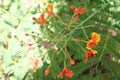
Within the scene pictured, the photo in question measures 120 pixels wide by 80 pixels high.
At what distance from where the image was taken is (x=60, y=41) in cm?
196

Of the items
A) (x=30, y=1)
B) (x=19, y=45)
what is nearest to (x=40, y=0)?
(x=30, y=1)

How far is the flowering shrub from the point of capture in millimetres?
1990

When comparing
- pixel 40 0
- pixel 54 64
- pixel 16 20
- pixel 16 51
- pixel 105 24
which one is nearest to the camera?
pixel 54 64

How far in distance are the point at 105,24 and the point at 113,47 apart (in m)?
0.20

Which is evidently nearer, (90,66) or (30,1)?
(90,66)

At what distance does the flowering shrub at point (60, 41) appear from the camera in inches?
78.4

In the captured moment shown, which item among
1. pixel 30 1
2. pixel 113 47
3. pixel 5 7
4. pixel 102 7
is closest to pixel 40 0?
pixel 30 1

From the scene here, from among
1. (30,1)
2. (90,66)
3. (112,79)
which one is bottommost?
(112,79)

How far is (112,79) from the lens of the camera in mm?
2152

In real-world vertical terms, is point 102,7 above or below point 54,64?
above

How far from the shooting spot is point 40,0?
3.16 meters

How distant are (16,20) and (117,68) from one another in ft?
4.00

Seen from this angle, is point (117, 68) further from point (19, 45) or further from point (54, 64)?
point (19, 45)

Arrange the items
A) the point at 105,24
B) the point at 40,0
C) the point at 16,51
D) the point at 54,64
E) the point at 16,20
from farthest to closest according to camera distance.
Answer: the point at 40,0 < the point at 16,20 < the point at 16,51 < the point at 105,24 < the point at 54,64
